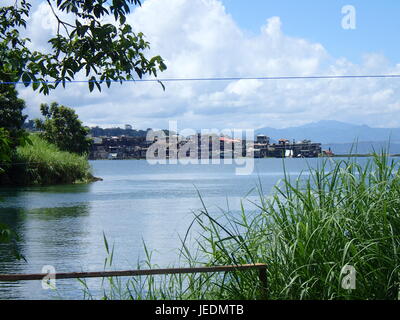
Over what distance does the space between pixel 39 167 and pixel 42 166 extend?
5.0 inches

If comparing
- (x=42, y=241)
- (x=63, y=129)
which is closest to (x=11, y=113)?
(x=42, y=241)

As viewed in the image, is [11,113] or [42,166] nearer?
[11,113]

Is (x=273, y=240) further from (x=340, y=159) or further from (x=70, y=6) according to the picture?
(x=70, y=6)

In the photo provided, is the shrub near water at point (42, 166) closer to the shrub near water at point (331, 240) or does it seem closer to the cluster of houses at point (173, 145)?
the cluster of houses at point (173, 145)

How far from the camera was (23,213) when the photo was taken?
56.9 ft

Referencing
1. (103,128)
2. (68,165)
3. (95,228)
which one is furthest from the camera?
(103,128)

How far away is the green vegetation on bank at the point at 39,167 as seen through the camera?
2250 centimetres

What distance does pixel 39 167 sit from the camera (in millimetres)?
23500

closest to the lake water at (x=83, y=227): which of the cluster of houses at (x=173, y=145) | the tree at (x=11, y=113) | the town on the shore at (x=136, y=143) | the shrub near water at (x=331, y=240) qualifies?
the shrub near water at (x=331, y=240)

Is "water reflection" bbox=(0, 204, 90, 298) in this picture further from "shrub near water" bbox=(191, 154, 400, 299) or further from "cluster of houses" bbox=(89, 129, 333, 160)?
"cluster of houses" bbox=(89, 129, 333, 160)

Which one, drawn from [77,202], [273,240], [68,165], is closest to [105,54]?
[273,240]

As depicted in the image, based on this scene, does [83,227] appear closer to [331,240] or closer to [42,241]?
[42,241]

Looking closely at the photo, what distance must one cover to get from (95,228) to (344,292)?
12.8m

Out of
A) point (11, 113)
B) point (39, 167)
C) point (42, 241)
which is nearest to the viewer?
point (42, 241)
